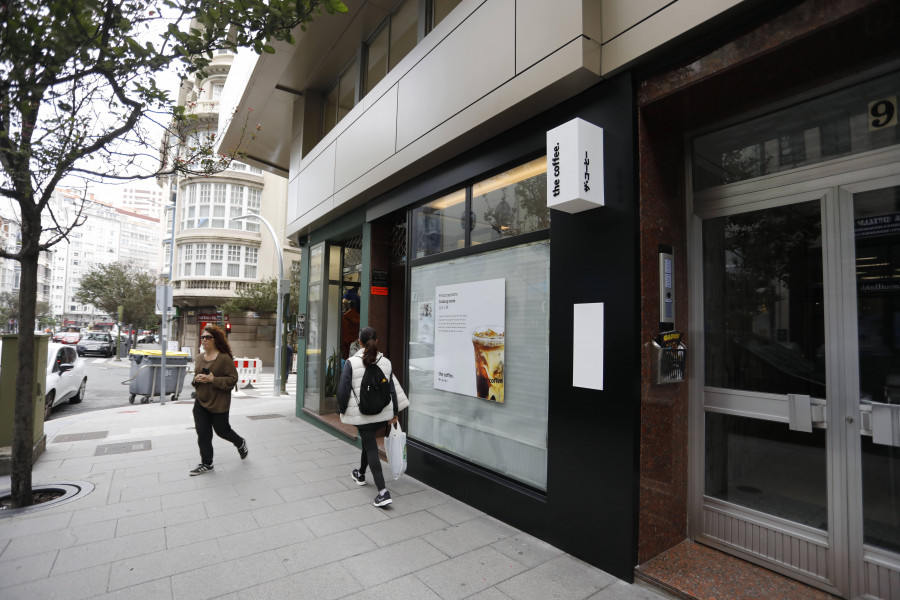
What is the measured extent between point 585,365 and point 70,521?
4930 mm

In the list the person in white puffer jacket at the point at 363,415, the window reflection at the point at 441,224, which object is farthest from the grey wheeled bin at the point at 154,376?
the window reflection at the point at 441,224

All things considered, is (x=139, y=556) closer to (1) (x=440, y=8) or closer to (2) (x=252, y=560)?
(2) (x=252, y=560)

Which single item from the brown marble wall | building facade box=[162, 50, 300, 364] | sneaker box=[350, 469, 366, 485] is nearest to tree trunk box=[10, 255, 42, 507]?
sneaker box=[350, 469, 366, 485]

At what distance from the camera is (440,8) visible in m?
6.05

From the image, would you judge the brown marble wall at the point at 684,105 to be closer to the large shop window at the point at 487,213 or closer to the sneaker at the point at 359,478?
the large shop window at the point at 487,213

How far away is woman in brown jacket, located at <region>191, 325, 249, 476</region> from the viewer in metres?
5.87

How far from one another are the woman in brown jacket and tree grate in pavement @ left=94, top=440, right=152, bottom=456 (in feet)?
6.08

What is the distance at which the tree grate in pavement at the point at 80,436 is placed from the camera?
24.8 ft

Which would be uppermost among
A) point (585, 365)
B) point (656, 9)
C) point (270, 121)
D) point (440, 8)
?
point (270, 121)

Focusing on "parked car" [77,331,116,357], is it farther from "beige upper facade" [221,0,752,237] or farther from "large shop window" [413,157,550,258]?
"large shop window" [413,157,550,258]

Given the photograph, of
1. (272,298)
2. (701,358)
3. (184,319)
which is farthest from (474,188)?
(184,319)

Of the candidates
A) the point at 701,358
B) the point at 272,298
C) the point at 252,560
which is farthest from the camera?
the point at 272,298

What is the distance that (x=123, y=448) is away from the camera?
7105mm

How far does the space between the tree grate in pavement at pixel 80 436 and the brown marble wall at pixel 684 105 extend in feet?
27.9
